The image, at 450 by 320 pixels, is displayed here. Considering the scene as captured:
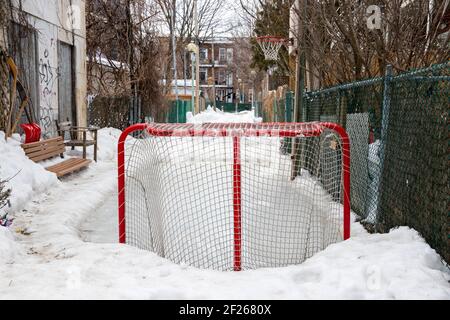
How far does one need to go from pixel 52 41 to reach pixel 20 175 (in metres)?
5.60

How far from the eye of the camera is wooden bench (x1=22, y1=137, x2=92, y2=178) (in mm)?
8586

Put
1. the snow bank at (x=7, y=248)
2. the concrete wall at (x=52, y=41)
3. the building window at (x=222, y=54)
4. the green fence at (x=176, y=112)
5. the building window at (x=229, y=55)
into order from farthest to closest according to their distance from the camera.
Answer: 1. the building window at (x=222, y=54)
2. the building window at (x=229, y=55)
3. the green fence at (x=176, y=112)
4. the concrete wall at (x=52, y=41)
5. the snow bank at (x=7, y=248)

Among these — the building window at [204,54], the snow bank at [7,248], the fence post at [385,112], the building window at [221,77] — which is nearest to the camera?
the snow bank at [7,248]

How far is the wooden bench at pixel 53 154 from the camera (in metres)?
8.59

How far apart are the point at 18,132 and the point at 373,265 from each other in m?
8.29

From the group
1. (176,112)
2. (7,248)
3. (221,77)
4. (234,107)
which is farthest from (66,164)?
(221,77)

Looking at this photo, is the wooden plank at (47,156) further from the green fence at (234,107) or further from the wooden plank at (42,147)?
the green fence at (234,107)

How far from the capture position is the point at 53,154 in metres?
9.80

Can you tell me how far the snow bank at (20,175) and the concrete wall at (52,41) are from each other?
10.3 ft

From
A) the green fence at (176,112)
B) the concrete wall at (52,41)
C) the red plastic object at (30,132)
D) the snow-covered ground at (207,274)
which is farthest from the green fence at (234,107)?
the snow-covered ground at (207,274)

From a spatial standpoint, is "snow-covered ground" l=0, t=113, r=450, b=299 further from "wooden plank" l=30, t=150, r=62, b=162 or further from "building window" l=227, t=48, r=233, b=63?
"building window" l=227, t=48, r=233, b=63

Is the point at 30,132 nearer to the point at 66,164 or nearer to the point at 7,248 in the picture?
the point at 66,164
